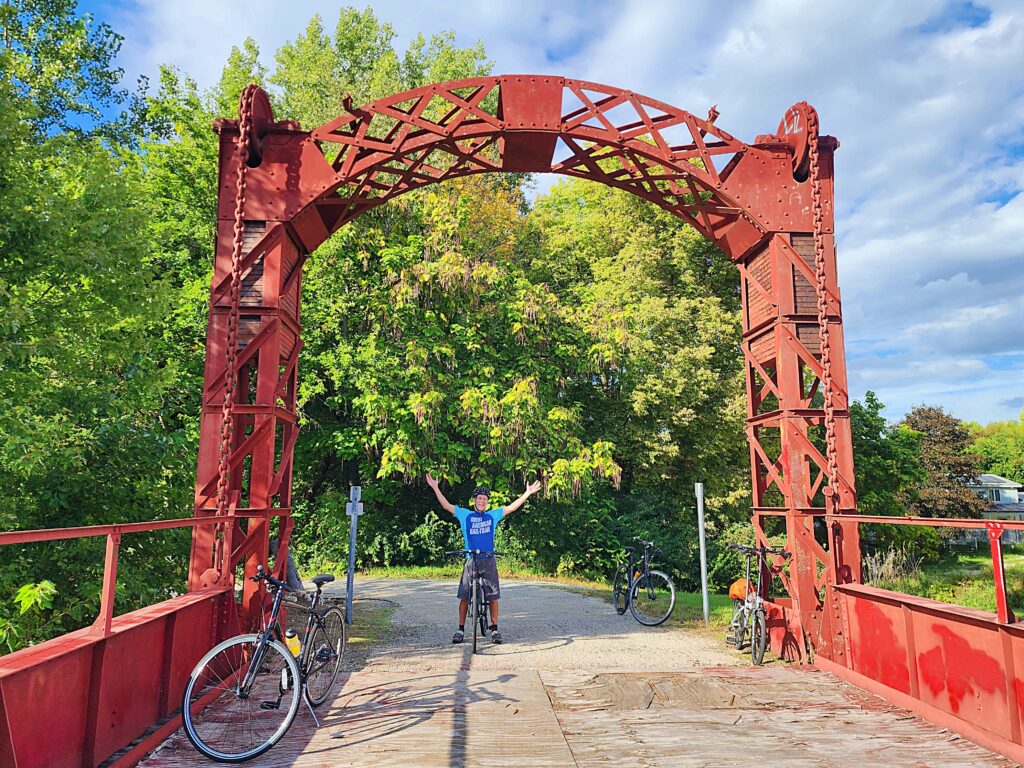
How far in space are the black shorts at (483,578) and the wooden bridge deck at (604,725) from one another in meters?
1.98

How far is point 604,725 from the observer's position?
16.8ft

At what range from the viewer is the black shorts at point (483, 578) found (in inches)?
342

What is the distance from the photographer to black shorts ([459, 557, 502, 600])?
8680 millimetres

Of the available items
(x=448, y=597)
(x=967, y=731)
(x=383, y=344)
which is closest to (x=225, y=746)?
(x=967, y=731)

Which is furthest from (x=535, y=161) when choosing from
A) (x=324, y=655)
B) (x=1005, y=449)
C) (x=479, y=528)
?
(x=1005, y=449)

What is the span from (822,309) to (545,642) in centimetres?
564

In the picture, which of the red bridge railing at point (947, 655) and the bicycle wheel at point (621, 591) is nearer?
the red bridge railing at point (947, 655)

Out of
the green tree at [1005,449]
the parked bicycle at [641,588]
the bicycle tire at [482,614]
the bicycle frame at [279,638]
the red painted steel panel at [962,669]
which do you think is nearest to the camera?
the red painted steel panel at [962,669]

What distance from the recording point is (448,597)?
47.4 ft

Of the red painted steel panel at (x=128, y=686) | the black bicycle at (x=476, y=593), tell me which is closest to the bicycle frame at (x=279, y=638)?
the red painted steel panel at (x=128, y=686)

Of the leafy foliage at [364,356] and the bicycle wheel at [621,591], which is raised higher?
the leafy foliage at [364,356]

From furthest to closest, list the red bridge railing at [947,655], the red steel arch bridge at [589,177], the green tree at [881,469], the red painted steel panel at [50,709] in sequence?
the green tree at [881,469] → the red steel arch bridge at [589,177] → the red bridge railing at [947,655] → the red painted steel panel at [50,709]

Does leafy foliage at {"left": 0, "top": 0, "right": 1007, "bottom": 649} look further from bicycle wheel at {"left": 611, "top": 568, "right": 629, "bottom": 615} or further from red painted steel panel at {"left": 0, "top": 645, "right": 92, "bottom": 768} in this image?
bicycle wheel at {"left": 611, "top": 568, "right": 629, "bottom": 615}

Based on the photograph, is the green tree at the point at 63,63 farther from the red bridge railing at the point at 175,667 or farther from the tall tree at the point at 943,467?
the tall tree at the point at 943,467
